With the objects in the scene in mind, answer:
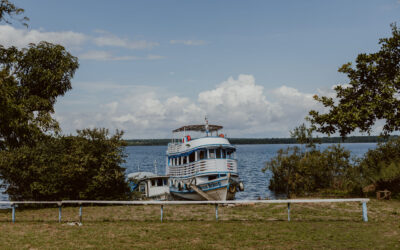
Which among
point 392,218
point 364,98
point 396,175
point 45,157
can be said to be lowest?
point 392,218

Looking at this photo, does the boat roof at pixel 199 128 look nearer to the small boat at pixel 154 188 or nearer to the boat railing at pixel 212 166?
the boat railing at pixel 212 166

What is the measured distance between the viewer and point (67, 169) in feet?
70.7

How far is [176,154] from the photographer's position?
32094 mm

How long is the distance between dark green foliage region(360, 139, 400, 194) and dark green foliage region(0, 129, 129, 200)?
51.1 feet

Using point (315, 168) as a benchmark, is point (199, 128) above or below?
above

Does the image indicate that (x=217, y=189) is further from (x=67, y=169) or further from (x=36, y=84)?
(x=36, y=84)

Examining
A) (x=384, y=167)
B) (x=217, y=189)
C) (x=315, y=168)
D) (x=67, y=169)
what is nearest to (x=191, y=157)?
(x=217, y=189)

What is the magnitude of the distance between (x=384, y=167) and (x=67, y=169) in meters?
19.0

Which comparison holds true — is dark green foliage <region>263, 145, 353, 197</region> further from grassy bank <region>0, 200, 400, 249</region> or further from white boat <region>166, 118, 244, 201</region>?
grassy bank <region>0, 200, 400, 249</region>

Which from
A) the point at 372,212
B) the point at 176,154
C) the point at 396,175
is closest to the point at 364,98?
the point at 396,175

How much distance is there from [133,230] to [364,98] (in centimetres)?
1470

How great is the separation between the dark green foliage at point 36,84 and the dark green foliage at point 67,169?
6.97 ft

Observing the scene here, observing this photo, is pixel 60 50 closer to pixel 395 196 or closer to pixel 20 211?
pixel 20 211

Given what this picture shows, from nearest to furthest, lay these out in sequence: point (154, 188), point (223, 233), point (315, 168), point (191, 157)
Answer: point (223, 233) → point (191, 157) → point (154, 188) → point (315, 168)
